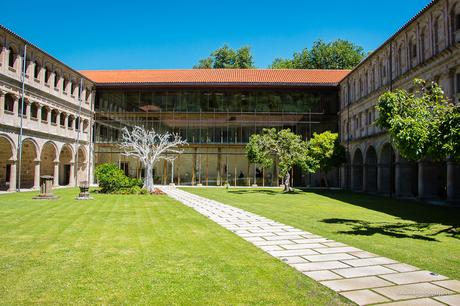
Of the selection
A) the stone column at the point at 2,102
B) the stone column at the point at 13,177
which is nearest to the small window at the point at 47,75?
the stone column at the point at 2,102

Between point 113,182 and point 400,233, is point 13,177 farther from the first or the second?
point 400,233

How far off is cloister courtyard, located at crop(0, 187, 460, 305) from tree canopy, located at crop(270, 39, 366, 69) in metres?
47.7

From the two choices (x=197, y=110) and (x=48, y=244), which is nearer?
(x=48, y=244)

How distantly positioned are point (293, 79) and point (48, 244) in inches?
1432

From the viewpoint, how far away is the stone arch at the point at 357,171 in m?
35.3

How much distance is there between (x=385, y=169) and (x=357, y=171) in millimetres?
6502

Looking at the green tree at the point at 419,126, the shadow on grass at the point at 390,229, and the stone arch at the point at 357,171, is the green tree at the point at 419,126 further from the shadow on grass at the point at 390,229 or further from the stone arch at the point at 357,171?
the stone arch at the point at 357,171

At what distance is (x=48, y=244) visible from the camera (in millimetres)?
8539

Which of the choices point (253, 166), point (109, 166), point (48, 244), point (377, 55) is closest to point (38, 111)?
point (109, 166)

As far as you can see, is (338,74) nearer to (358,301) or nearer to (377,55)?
(377,55)

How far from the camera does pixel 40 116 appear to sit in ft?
101

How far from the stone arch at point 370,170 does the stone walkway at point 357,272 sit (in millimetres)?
24178

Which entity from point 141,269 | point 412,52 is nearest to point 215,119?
point 412,52

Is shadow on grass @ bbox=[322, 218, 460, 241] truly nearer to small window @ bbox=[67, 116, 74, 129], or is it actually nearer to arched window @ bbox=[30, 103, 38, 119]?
arched window @ bbox=[30, 103, 38, 119]
